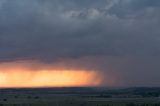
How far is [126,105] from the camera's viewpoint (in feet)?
513

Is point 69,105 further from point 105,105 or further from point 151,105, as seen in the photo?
point 151,105

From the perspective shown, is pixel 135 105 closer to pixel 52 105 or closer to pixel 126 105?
pixel 126 105

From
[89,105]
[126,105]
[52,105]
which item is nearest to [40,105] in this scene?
[52,105]

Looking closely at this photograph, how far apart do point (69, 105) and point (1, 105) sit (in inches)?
889

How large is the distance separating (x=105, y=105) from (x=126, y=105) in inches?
306

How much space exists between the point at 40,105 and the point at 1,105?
42.2 ft

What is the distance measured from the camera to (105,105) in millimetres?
160500

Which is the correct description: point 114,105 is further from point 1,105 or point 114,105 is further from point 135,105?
point 1,105

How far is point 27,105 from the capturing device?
157 meters

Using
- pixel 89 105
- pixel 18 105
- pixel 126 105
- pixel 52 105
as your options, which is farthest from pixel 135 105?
pixel 18 105

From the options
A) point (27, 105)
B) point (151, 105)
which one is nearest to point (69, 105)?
point (27, 105)

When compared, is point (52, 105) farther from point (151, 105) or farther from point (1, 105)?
point (151, 105)

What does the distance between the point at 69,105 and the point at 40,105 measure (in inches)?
391

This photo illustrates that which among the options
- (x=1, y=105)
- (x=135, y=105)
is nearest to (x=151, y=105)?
Answer: (x=135, y=105)
